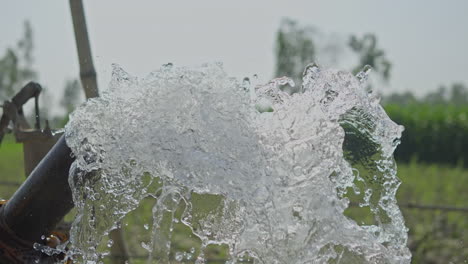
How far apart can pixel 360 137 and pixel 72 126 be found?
82 centimetres

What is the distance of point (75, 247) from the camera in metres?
1.86

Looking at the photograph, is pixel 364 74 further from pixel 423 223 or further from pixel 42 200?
pixel 423 223

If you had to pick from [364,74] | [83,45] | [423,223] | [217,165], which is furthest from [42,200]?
[423,223]

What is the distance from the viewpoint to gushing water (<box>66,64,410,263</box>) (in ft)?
5.82

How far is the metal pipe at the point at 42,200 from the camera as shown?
181cm

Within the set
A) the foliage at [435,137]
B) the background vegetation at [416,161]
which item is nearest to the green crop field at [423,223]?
the background vegetation at [416,161]

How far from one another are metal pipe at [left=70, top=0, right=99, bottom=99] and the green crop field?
0.46 meters

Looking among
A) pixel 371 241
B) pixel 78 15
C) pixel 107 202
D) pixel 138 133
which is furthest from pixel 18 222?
pixel 78 15

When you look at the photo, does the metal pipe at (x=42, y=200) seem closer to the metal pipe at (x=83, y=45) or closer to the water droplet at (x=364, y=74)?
the water droplet at (x=364, y=74)

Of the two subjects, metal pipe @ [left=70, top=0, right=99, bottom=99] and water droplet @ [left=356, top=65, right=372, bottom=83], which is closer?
water droplet @ [left=356, top=65, right=372, bottom=83]

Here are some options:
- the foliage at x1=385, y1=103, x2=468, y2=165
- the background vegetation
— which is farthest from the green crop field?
the foliage at x1=385, y1=103, x2=468, y2=165

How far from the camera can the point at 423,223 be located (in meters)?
8.34

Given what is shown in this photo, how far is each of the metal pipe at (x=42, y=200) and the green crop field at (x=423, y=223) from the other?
236 millimetres

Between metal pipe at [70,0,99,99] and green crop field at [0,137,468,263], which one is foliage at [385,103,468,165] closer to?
green crop field at [0,137,468,263]
